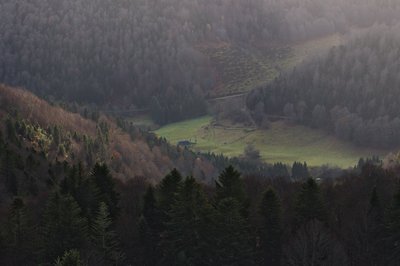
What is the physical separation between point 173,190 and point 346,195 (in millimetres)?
27876

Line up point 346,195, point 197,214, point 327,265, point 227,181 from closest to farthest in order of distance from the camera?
1. point 327,265
2. point 197,214
3. point 227,181
4. point 346,195

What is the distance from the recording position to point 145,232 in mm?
71250

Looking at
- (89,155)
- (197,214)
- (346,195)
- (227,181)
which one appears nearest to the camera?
(197,214)

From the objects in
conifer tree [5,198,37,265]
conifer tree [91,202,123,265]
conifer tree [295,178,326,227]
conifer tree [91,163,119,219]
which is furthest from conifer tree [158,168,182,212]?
conifer tree [5,198,37,265]

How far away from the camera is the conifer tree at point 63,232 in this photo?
65375 millimetres

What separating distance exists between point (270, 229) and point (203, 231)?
816 centimetres

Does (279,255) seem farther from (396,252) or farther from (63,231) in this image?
(63,231)

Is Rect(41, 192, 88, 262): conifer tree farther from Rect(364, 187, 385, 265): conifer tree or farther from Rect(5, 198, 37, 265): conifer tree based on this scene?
Rect(364, 187, 385, 265): conifer tree

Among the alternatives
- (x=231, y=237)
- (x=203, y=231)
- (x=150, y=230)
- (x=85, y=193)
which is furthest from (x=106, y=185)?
(x=231, y=237)

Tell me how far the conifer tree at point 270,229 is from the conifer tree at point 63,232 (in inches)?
811

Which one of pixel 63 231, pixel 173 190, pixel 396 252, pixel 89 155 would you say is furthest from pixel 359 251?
pixel 89 155

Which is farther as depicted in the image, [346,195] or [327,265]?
[346,195]

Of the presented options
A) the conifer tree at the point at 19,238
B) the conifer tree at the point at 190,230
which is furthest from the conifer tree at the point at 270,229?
the conifer tree at the point at 19,238

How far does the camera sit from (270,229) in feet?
229
